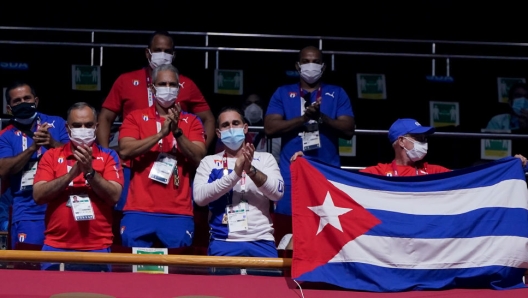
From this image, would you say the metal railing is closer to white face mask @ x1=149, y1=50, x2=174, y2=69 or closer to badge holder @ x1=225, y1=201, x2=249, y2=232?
white face mask @ x1=149, y1=50, x2=174, y2=69

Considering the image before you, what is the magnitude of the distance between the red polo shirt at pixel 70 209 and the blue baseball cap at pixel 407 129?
2.08m

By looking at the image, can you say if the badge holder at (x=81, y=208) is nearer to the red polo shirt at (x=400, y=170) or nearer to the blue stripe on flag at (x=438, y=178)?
the blue stripe on flag at (x=438, y=178)

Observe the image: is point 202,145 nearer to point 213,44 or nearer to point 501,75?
point 213,44

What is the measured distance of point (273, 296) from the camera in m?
5.72

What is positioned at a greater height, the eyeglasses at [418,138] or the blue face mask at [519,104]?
the blue face mask at [519,104]

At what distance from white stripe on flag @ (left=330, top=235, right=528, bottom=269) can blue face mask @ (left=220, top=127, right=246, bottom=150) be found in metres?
1.30

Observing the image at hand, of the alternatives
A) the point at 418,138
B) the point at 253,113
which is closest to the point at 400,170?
the point at 418,138

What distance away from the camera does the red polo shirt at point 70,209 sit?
643 centimetres

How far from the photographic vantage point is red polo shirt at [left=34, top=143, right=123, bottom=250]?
6.43 m

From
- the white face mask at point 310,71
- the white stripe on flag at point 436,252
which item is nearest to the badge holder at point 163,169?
the white face mask at point 310,71

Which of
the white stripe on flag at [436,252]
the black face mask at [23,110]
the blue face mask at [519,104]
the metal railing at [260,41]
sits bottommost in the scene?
the white stripe on flag at [436,252]

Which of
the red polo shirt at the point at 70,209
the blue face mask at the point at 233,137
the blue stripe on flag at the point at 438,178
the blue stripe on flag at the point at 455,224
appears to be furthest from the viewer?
the blue face mask at the point at 233,137

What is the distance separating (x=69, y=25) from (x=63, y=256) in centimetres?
628

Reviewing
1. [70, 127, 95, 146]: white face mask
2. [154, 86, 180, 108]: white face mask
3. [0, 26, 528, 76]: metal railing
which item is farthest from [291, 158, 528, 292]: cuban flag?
[0, 26, 528, 76]: metal railing
